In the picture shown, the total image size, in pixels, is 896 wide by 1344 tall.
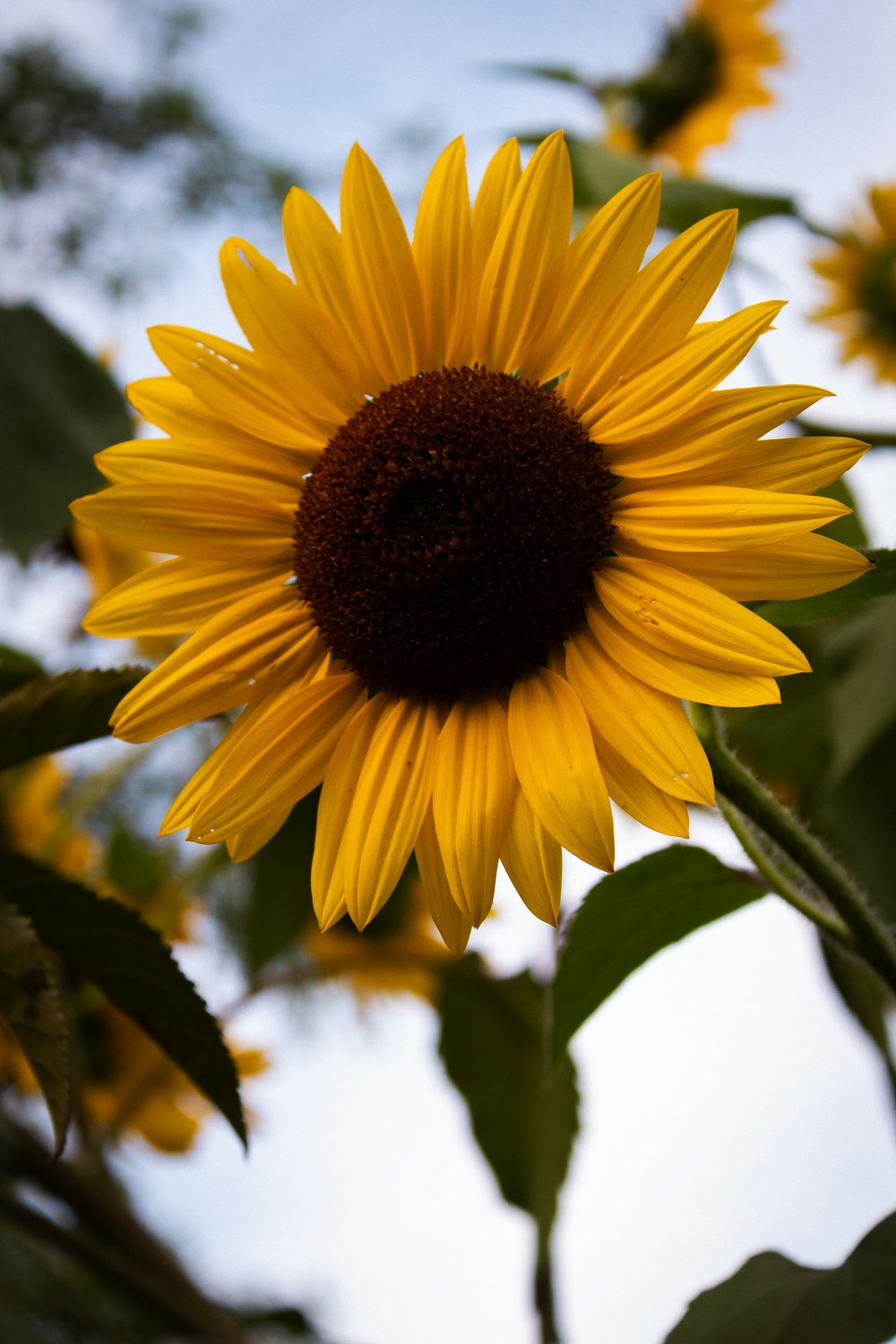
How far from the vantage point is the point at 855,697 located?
722mm

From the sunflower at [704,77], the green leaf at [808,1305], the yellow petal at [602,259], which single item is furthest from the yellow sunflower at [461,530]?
the sunflower at [704,77]

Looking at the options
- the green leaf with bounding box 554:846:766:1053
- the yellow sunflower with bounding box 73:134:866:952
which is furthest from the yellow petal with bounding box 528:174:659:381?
the green leaf with bounding box 554:846:766:1053

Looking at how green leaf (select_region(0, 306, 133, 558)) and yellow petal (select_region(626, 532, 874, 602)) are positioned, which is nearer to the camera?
yellow petal (select_region(626, 532, 874, 602))

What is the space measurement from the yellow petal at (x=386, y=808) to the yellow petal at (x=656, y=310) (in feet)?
0.49

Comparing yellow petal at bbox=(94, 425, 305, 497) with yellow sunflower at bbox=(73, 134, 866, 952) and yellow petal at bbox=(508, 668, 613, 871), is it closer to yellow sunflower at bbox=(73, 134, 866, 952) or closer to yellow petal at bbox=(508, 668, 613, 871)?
yellow sunflower at bbox=(73, 134, 866, 952)

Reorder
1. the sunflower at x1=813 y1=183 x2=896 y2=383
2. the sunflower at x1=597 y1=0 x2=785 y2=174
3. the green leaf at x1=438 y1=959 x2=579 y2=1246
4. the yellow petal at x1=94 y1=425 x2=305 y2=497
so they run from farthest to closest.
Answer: the sunflower at x1=597 y1=0 x2=785 y2=174 → the sunflower at x1=813 y1=183 x2=896 y2=383 → the green leaf at x1=438 y1=959 x2=579 y2=1246 → the yellow petal at x1=94 y1=425 x2=305 y2=497

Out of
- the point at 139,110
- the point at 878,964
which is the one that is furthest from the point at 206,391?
the point at 139,110

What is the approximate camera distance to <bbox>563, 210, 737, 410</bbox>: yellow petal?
421 millimetres

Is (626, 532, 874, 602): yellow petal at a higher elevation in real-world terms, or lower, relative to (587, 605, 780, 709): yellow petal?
higher

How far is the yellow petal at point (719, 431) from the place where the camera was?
1.35 feet

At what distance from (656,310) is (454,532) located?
12 cm

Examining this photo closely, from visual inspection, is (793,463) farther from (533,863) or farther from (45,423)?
(45,423)

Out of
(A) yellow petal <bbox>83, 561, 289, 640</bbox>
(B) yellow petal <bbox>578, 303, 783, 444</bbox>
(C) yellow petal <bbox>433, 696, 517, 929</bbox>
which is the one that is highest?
(A) yellow petal <bbox>83, 561, 289, 640</bbox>

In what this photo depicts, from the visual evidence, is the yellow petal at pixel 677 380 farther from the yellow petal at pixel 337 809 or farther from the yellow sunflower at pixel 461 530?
the yellow petal at pixel 337 809
